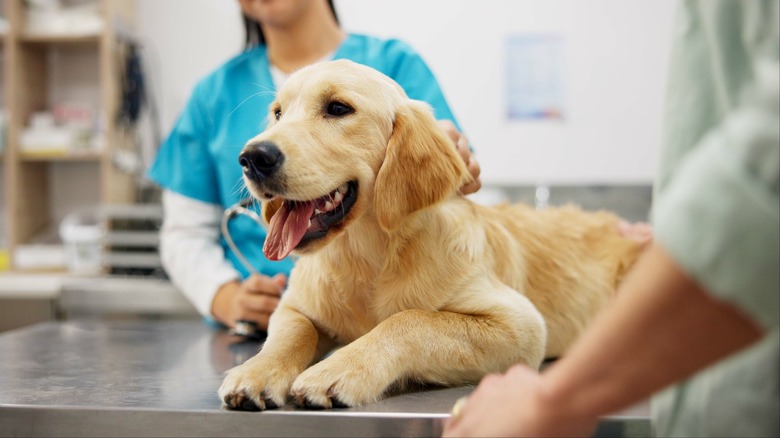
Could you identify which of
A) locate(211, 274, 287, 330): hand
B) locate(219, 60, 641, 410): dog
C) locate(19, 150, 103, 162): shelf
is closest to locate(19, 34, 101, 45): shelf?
locate(19, 150, 103, 162): shelf

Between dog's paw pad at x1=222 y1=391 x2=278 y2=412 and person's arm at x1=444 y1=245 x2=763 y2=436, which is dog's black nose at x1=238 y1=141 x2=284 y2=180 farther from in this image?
person's arm at x1=444 y1=245 x2=763 y2=436

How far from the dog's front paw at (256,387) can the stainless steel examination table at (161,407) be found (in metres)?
0.02

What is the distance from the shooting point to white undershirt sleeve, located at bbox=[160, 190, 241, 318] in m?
1.43

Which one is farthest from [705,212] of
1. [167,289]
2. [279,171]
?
[167,289]

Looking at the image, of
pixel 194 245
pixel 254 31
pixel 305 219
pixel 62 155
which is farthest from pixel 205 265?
pixel 62 155

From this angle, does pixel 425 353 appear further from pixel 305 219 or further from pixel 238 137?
pixel 238 137

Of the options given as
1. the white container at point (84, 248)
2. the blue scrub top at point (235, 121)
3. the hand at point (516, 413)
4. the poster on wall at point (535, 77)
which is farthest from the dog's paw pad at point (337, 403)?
the poster on wall at point (535, 77)

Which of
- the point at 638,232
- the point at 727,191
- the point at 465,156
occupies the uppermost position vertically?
the point at 727,191

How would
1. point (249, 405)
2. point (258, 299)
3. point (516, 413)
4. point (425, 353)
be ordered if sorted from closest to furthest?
point (516, 413), point (249, 405), point (425, 353), point (258, 299)

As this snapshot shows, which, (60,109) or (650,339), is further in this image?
(60,109)

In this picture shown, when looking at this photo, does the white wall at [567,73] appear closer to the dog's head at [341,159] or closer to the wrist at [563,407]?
the dog's head at [341,159]

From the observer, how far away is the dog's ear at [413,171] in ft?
2.95

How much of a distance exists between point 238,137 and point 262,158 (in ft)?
1.65

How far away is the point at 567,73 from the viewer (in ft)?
10.5
